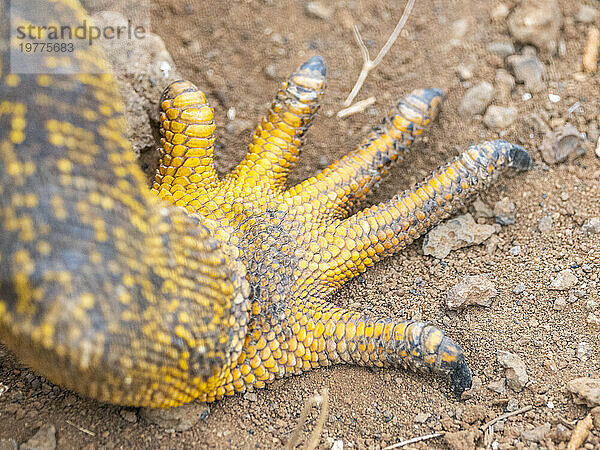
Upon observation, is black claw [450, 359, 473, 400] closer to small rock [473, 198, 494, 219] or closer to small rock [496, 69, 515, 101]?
small rock [473, 198, 494, 219]

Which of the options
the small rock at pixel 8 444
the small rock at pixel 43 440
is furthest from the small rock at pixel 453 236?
the small rock at pixel 8 444

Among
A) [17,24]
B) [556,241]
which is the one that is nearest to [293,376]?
[556,241]

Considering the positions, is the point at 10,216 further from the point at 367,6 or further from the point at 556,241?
the point at 367,6

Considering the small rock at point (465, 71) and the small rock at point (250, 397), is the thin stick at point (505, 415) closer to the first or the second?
the small rock at point (250, 397)

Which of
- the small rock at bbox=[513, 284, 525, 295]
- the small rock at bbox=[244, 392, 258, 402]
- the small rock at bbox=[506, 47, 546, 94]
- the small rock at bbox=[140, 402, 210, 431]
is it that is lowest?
the small rock at bbox=[140, 402, 210, 431]

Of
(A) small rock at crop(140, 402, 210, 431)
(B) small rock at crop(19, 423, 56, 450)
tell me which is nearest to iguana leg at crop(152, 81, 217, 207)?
(A) small rock at crop(140, 402, 210, 431)

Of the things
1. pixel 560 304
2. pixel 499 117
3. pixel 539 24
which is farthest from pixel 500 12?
pixel 560 304
